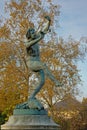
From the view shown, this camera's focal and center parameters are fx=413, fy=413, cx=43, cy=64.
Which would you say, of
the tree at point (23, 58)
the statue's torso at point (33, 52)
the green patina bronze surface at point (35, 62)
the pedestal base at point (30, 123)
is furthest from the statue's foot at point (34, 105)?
the tree at point (23, 58)

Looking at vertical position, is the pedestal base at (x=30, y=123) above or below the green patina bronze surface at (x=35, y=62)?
Result: below

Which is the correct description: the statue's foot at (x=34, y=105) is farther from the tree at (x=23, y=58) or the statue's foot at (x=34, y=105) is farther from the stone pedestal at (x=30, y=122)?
the tree at (x=23, y=58)

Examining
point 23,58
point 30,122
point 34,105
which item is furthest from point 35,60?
point 23,58

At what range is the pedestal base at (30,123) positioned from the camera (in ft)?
47.3

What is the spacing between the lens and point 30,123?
14516 millimetres

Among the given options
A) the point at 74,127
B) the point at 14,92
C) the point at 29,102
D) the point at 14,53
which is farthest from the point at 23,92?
the point at 74,127

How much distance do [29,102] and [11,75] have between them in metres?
14.2

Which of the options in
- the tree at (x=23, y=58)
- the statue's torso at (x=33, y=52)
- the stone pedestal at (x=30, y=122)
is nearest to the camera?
the stone pedestal at (x=30, y=122)

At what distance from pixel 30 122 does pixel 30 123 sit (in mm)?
82

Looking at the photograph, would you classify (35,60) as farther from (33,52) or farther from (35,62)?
(33,52)

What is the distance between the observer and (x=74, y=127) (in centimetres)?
4909

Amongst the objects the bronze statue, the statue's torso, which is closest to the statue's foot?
the bronze statue

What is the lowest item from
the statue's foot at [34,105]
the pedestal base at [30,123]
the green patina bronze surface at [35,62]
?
the pedestal base at [30,123]

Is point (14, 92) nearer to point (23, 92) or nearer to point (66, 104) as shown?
point (23, 92)
